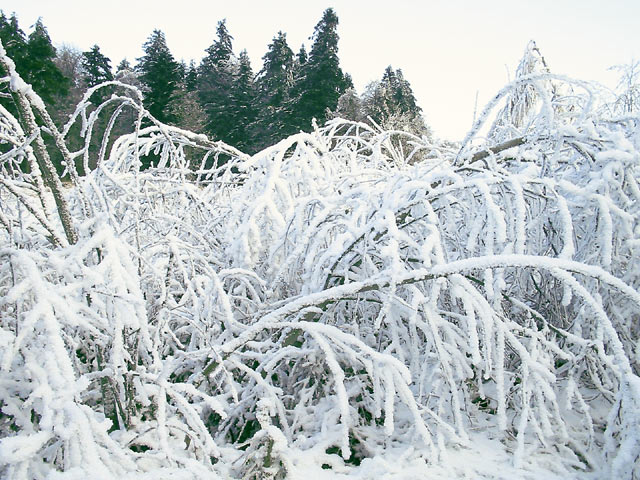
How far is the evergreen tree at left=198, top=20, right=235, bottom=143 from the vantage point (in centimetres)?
2892

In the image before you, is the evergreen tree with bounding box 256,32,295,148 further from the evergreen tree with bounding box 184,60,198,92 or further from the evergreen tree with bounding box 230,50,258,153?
the evergreen tree with bounding box 184,60,198,92

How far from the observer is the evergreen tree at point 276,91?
26.6 metres

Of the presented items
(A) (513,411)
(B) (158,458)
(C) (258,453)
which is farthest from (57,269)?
(A) (513,411)

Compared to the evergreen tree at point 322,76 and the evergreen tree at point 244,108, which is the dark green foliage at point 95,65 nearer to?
the evergreen tree at point 244,108

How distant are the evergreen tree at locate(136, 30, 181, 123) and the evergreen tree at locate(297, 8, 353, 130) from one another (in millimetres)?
8287

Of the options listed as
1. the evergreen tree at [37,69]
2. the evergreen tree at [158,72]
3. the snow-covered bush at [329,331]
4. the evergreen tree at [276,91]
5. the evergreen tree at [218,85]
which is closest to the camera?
the snow-covered bush at [329,331]

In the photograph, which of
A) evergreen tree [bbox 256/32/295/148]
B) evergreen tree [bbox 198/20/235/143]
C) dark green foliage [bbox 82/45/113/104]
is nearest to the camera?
evergreen tree [bbox 256/32/295/148]

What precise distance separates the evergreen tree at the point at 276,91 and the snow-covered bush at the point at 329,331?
23.5 metres

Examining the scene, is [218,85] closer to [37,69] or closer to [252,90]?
[252,90]

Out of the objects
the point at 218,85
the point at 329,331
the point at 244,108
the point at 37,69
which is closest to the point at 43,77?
the point at 37,69

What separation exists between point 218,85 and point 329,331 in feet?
109

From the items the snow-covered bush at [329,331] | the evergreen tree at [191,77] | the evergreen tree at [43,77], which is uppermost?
the evergreen tree at [191,77]

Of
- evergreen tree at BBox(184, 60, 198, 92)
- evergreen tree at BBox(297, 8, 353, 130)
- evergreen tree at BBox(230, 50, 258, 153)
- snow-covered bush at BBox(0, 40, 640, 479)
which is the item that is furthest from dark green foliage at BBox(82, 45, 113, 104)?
snow-covered bush at BBox(0, 40, 640, 479)

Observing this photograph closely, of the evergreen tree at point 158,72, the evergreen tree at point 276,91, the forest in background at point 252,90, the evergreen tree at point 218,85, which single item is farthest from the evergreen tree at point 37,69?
Result: the evergreen tree at point 276,91
